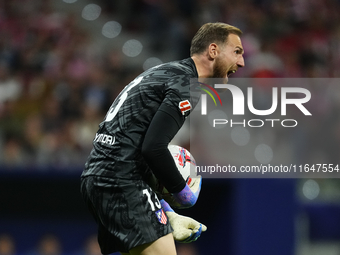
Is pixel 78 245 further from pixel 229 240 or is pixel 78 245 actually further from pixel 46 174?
pixel 229 240

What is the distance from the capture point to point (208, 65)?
3.23 metres

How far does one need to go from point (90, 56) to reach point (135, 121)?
5939 millimetres

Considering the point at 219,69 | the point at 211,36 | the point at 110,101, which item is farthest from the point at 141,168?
the point at 110,101

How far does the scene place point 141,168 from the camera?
2947 millimetres

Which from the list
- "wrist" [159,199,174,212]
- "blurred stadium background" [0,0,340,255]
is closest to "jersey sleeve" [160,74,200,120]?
"wrist" [159,199,174,212]

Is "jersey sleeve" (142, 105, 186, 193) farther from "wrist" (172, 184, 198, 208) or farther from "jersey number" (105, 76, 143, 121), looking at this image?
"jersey number" (105, 76, 143, 121)

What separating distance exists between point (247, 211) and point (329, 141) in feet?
6.40

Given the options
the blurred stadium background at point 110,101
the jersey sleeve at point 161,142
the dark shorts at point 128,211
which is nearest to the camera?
the jersey sleeve at point 161,142

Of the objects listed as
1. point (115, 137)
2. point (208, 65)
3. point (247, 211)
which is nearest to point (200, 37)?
point (208, 65)

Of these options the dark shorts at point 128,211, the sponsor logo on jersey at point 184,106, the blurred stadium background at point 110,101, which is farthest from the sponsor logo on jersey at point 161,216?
the blurred stadium background at point 110,101

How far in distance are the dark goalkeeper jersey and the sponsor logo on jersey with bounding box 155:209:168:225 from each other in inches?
9.3

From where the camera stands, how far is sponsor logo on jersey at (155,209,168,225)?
2917 millimetres

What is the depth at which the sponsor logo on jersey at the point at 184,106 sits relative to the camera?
2819 millimetres

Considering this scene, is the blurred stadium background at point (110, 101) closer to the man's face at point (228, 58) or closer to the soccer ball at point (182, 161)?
the soccer ball at point (182, 161)
